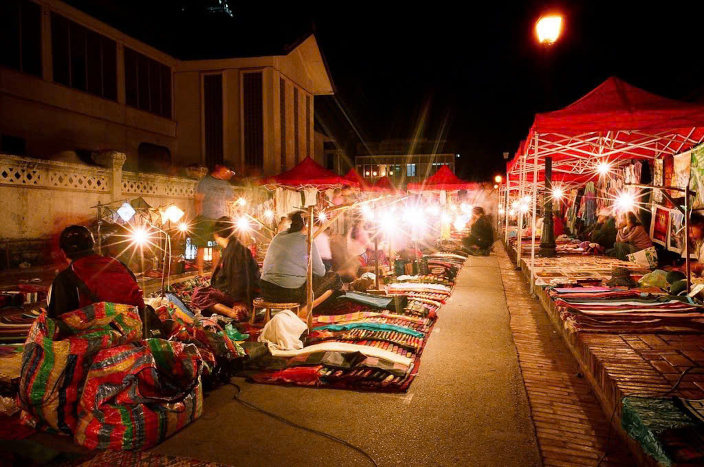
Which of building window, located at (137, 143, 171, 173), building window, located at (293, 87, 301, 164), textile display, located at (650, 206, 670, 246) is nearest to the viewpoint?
textile display, located at (650, 206, 670, 246)

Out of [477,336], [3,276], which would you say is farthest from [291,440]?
[3,276]

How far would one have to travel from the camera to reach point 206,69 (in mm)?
17953

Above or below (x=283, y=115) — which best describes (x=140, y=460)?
below

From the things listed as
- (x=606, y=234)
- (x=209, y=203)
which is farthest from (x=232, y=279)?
(x=606, y=234)

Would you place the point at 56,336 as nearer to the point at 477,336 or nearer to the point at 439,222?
the point at 477,336

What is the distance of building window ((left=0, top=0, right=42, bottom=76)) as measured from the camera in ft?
36.2

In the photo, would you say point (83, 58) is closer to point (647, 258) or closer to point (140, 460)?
point (140, 460)

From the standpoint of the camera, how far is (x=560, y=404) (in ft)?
13.5

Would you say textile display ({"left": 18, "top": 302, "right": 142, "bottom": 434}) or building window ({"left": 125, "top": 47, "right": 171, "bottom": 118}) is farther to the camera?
building window ({"left": 125, "top": 47, "right": 171, "bottom": 118})

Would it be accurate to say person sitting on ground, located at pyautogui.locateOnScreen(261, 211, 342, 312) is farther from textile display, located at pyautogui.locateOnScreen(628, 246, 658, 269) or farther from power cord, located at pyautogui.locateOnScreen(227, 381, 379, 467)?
textile display, located at pyautogui.locateOnScreen(628, 246, 658, 269)

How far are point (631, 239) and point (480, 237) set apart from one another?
644 centimetres

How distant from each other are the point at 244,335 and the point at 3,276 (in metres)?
5.66

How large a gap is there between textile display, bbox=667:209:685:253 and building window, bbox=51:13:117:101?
16.3 meters

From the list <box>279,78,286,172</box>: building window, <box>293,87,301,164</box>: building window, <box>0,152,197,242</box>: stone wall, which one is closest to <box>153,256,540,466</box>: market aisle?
<box>0,152,197,242</box>: stone wall
